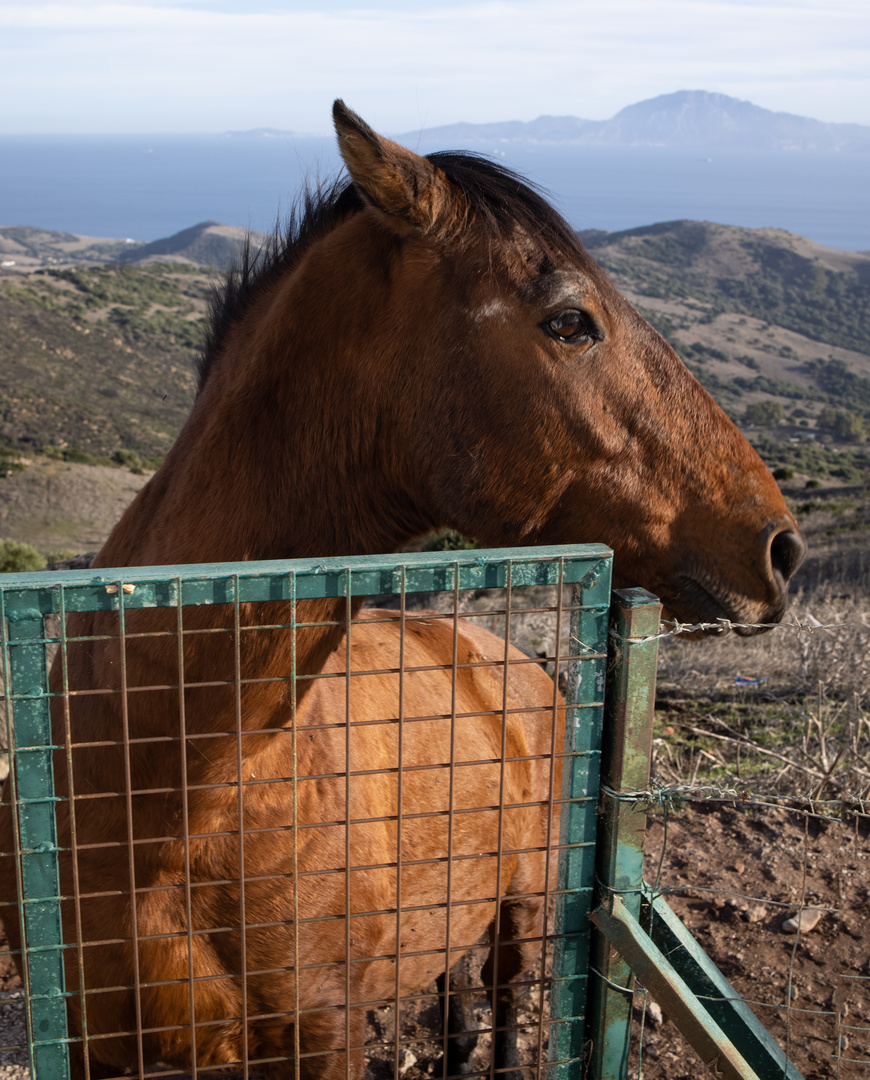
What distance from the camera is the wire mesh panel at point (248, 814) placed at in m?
1.85

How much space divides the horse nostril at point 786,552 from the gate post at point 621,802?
59cm

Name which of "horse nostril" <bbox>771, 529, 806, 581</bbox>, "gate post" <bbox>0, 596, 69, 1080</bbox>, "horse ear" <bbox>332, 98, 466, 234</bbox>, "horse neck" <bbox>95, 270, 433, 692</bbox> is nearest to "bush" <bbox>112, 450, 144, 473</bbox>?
"horse neck" <bbox>95, 270, 433, 692</bbox>

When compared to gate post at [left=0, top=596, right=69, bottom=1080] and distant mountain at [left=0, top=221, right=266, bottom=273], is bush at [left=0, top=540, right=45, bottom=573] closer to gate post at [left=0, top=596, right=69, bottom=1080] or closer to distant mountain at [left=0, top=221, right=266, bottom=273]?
gate post at [left=0, top=596, right=69, bottom=1080]

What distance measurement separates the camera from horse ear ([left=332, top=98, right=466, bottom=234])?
216 cm

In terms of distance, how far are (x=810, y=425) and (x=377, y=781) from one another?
64.6 metres

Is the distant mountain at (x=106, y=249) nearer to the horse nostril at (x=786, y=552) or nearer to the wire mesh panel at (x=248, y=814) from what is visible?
the wire mesh panel at (x=248, y=814)

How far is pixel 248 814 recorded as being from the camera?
2.43 m

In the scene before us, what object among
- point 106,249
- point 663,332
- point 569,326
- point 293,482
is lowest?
point 663,332

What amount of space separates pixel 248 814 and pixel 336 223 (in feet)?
5.81

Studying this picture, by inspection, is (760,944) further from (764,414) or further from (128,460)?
(764,414)

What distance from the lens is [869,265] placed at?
353ft

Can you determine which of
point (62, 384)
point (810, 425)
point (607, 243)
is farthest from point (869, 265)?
point (62, 384)

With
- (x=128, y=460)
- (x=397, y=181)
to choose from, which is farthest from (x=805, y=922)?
(x=128, y=460)

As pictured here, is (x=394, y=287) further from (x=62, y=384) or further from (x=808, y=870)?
(x=62, y=384)
